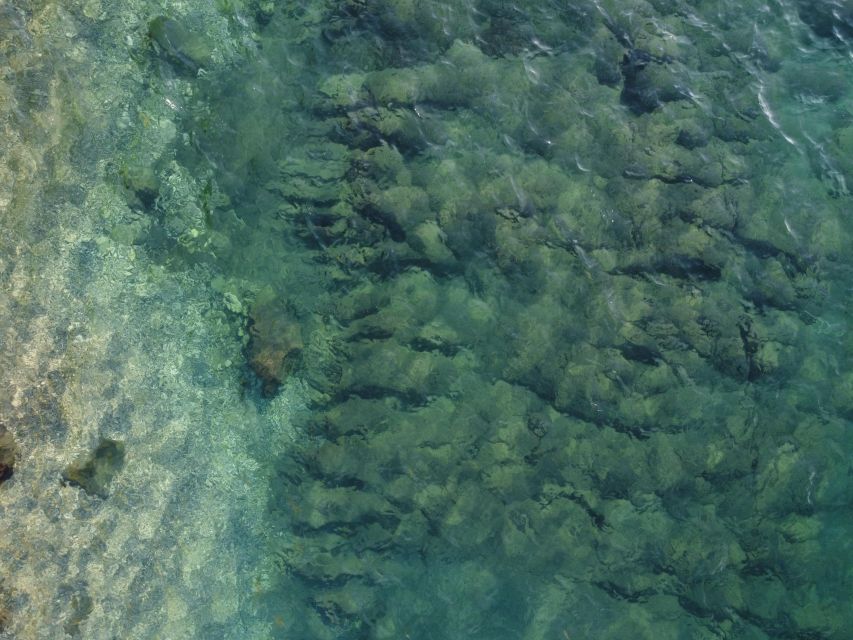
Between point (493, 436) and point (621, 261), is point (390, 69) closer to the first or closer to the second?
point (621, 261)

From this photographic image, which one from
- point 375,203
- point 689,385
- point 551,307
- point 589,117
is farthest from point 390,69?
point 689,385

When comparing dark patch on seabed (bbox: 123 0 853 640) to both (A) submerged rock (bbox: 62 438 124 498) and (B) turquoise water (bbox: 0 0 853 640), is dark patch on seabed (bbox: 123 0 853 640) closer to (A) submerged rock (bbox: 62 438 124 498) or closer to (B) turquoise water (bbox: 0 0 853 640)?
(B) turquoise water (bbox: 0 0 853 640)

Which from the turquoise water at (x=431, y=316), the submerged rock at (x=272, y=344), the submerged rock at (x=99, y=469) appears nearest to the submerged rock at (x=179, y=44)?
the turquoise water at (x=431, y=316)

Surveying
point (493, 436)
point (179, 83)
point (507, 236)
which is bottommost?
point (493, 436)

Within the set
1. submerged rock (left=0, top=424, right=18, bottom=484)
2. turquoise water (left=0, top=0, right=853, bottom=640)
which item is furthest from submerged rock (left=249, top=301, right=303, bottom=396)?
submerged rock (left=0, top=424, right=18, bottom=484)

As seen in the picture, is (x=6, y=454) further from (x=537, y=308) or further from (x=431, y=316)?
(x=537, y=308)

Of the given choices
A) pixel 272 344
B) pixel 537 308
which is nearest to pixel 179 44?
pixel 272 344
